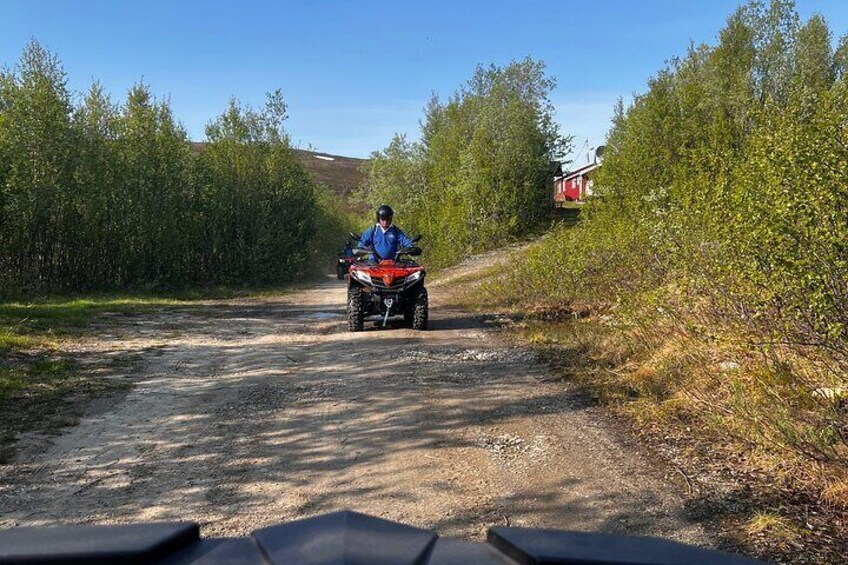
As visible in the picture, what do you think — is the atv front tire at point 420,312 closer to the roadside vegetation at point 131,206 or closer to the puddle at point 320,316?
the puddle at point 320,316

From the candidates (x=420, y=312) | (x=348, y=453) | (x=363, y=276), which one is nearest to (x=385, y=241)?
(x=363, y=276)

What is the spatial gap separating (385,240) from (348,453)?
21.0 feet

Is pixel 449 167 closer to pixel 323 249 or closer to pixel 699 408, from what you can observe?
pixel 323 249

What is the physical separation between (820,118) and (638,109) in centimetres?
2011

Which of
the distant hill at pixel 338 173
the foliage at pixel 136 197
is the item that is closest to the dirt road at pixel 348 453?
the foliage at pixel 136 197

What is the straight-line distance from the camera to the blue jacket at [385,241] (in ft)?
35.9

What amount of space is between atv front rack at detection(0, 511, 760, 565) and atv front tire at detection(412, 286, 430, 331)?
29.6ft

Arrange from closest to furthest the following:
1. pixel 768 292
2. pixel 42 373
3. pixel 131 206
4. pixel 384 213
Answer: pixel 768 292, pixel 42 373, pixel 384 213, pixel 131 206

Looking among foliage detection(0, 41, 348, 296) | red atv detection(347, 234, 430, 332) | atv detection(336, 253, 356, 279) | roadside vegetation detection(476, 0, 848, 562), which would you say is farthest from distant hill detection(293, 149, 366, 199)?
roadside vegetation detection(476, 0, 848, 562)

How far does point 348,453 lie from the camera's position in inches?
→ 192

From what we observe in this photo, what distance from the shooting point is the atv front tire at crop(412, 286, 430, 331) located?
10.6 meters

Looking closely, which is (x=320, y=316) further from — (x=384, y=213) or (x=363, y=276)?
(x=384, y=213)

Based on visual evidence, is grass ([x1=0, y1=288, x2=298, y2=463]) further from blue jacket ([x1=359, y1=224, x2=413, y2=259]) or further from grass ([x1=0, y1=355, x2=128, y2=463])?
blue jacket ([x1=359, y1=224, x2=413, y2=259])

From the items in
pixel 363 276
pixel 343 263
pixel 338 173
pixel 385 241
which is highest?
pixel 338 173
